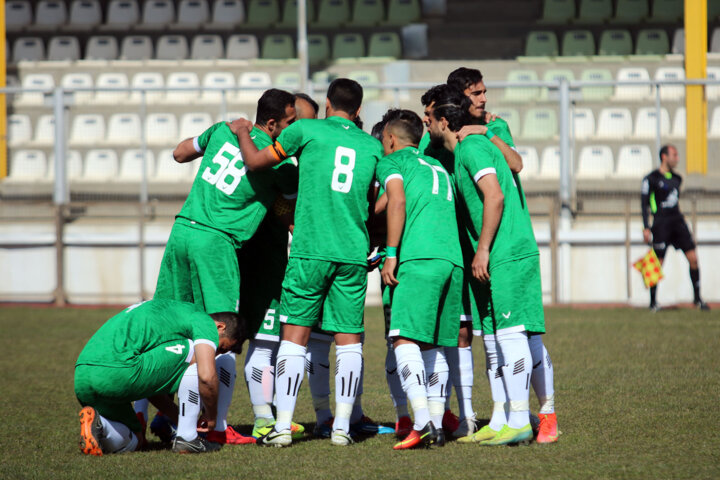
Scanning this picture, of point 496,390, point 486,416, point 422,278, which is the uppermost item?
point 422,278

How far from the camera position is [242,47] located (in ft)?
63.4

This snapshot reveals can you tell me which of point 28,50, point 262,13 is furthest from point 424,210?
point 28,50

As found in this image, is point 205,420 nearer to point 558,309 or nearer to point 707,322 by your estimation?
point 707,322

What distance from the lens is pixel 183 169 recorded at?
1458cm

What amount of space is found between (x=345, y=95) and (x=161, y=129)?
33.5 feet

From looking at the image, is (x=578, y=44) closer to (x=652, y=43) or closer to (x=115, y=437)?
(x=652, y=43)

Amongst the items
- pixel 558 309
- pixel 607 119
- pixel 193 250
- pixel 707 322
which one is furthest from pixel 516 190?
pixel 607 119

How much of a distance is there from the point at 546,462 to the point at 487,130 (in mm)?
1906

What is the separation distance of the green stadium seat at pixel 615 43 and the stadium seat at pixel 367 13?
4.85 m

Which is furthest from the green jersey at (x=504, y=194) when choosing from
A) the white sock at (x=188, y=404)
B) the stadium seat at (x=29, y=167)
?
the stadium seat at (x=29, y=167)

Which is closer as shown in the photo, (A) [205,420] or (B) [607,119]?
(A) [205,420]

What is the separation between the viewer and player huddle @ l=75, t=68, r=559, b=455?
4781 mm

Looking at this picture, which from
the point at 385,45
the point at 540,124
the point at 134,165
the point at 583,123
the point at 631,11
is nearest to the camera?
the point at 540,124

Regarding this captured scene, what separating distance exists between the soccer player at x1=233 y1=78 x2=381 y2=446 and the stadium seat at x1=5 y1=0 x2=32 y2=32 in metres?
17.4
